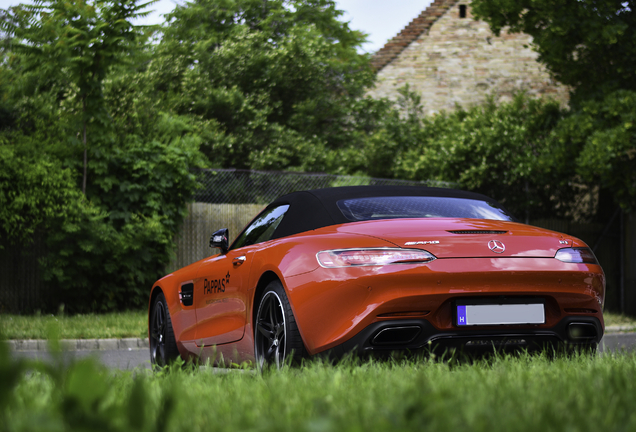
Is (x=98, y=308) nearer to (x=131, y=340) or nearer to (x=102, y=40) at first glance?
(x=131, y=340)

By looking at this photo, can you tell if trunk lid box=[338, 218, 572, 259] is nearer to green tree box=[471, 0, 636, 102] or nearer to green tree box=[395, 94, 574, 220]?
green tree box=[471, 0, 636, 102]

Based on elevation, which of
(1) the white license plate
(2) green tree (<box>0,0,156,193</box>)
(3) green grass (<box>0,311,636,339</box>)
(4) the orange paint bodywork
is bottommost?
(3) green grass (<box>0,311,636,339</box>)

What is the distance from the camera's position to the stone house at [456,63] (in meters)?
25.0

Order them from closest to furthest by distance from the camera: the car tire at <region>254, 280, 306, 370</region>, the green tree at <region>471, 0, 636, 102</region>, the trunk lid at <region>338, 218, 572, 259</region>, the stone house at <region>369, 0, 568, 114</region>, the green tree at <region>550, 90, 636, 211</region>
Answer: the trunk lid at <region>338, 218, 572, 259</region>
the car tire at <region>254, 280, 306, 370</region>
the green tree at <region>550, 90, 636, 211</region>
the green tree at <region>471, 0, 636, 102</region>
the stone house at <region>369, 0, 568, 114</region>

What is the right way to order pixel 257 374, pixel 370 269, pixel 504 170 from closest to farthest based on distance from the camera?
pixel 257 374 < pixel 370 269 < pixel 504 170

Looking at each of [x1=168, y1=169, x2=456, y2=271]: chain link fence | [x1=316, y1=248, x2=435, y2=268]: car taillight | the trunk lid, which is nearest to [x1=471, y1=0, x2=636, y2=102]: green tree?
[x1=168, y1=169, x2=456, y2=271]: chain link fence

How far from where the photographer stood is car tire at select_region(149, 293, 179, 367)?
5949 millimetres

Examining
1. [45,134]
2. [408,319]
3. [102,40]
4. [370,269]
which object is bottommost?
[408,319]

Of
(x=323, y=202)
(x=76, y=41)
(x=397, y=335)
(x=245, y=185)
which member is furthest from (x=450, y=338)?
(x=245, y=185)

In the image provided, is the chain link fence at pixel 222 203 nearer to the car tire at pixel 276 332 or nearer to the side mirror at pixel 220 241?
the side mirror at pixel 220 241

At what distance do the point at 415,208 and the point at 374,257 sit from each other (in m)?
1.00

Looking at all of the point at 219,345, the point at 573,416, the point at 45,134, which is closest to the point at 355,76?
the point at 45,134

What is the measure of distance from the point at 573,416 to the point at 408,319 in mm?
1693

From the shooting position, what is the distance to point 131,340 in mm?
9219
